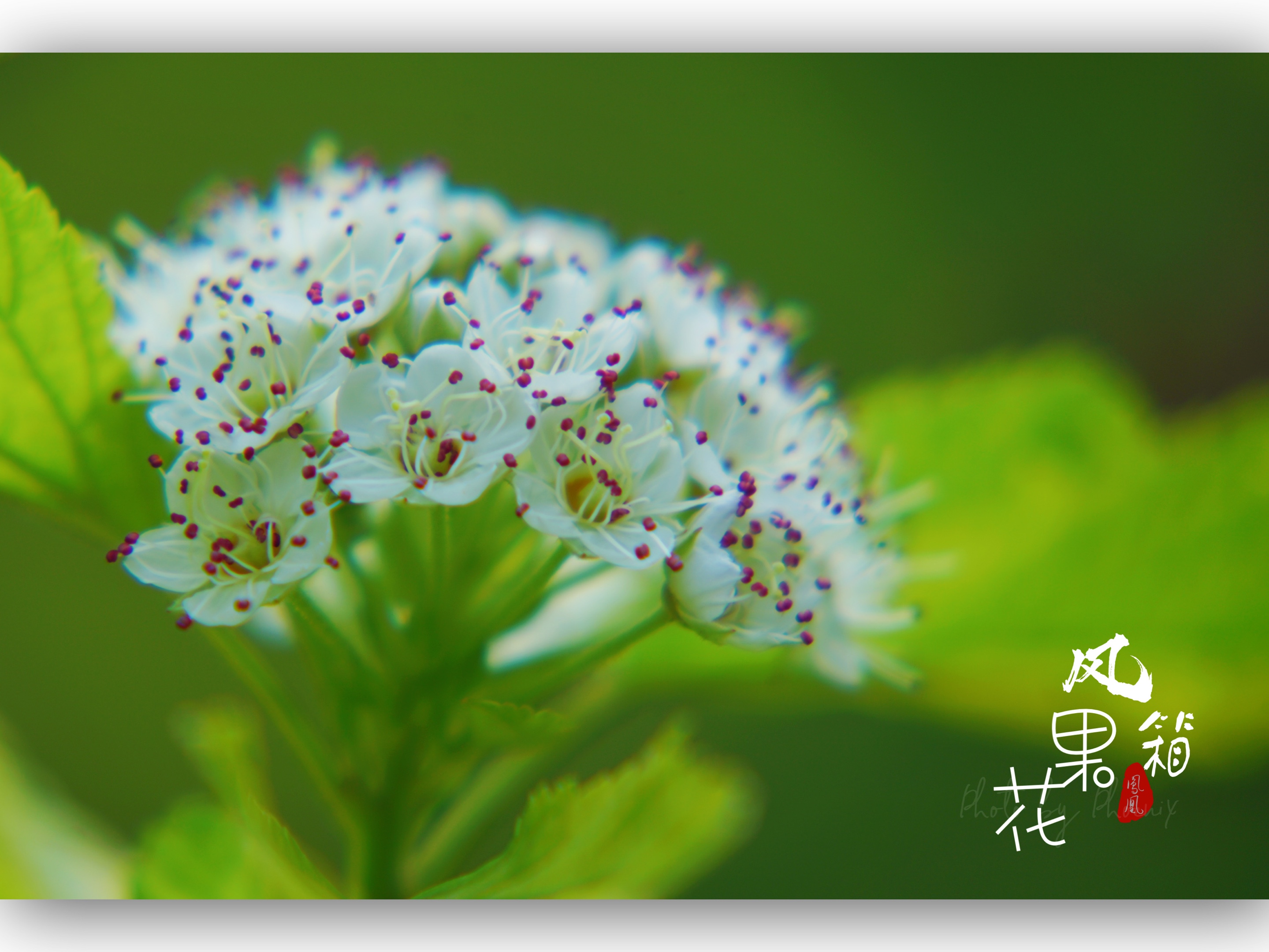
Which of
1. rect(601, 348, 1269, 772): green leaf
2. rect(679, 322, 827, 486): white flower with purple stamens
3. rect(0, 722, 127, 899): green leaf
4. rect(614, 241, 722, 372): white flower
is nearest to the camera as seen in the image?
rect(679, 322, 827, 486): white flower with purple stamens

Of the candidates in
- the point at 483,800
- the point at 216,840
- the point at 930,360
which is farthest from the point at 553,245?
the point at 930,360

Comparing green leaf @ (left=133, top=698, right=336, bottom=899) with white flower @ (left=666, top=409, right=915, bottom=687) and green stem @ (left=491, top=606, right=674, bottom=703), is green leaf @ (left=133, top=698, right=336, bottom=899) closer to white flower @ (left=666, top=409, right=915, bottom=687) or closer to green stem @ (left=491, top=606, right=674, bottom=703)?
green stem @ (left=491, top=606, right=674, bottom=703)

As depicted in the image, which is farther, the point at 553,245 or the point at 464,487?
the point at 553,245

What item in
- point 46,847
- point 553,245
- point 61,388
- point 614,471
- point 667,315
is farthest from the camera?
point 46,847

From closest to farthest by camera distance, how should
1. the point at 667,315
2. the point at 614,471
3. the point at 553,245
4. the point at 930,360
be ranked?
the point at 614,471, the point at 667,315, the point at 553,245, the point at 930,360

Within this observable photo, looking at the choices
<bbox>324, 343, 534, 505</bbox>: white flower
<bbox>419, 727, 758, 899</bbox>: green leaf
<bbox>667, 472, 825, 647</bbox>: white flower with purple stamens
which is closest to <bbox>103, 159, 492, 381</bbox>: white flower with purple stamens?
<bbox>324, 343, 534, 505</bbox>: white flower

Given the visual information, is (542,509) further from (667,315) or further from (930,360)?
(930,360)
